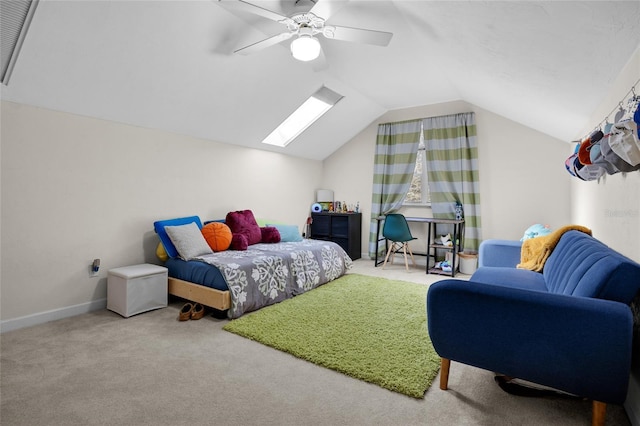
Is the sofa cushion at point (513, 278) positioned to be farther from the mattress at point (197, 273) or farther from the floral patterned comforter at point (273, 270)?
the mattress at point (197, 273)

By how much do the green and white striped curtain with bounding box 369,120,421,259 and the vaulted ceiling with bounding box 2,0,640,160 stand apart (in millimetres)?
1004

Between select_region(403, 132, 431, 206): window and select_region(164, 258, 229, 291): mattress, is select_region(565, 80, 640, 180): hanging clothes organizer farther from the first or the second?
select_region(403, 132, 431, 206): window

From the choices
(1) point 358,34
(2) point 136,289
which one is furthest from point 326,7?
(2) point 136,289

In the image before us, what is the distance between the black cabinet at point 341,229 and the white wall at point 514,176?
0.99 m

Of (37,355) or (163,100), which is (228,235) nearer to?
(163,100)

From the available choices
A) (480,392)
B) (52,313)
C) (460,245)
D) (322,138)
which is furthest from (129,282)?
(460,245)

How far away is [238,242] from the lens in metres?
3.75

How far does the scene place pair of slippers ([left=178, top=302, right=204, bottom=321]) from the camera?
2830 millimetres

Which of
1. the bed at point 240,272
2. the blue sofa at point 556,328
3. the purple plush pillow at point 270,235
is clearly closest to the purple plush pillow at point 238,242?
the bed at point 240,272

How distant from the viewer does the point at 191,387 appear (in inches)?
72.0

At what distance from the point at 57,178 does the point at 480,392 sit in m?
3.60

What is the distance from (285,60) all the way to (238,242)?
2097mm

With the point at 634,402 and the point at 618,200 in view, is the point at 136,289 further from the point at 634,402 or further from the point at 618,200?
the point at 618,200

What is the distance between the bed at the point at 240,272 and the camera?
2.90 metres
